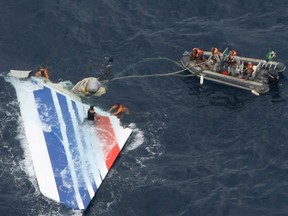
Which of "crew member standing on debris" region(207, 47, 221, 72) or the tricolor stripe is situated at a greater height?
"crew member standing on debris" region(207, 47, 221, 72)

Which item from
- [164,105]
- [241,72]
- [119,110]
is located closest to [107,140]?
[119,110]

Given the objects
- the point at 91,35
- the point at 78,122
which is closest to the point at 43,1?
the point at 91,35

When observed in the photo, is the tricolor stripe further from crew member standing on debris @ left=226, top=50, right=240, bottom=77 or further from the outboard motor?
the outboard motor

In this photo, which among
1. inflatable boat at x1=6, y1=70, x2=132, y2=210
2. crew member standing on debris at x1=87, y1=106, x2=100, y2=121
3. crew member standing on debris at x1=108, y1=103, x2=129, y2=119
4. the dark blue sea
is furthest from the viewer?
crew member standing on debris at x1=108, y1=103, x2=129, y2=119

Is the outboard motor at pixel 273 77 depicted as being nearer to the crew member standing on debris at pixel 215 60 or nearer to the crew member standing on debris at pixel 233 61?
the crew member standing on debris at pixel 233 61

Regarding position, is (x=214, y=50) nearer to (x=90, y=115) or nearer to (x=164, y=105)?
(x=164, y=105)

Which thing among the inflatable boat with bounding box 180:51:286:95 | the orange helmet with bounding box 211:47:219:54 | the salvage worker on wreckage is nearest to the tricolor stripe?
the salvage worker on wreckage

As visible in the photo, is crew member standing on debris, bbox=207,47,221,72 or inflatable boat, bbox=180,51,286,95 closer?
inflatable boat, bbox=180,51,286,95

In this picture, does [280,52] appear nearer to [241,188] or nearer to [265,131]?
[265,131]

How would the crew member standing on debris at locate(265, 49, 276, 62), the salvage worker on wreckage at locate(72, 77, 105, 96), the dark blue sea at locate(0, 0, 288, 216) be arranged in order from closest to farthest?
the dark blue sea at locate(0, 0, 288, 216)
the salvage worker on wreckage at locate(72, 77, 105, 96)
the crew member standing on debris at locate(265, 49, 276, 62)
